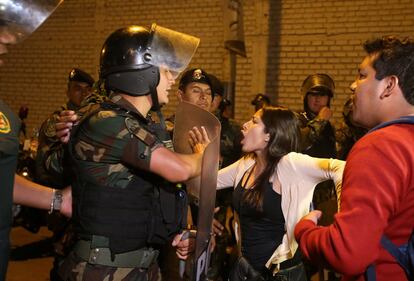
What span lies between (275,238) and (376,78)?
5.27 feet

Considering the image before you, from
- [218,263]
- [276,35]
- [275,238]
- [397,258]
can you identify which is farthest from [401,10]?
[397,258]

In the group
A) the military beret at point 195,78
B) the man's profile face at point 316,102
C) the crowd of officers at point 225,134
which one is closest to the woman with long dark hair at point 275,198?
the crowd of officers at point 225,134

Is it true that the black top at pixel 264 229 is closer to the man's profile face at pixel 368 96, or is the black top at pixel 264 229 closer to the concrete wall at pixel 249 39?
the man's profile face at pixel 368 96

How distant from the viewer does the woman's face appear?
3396mm

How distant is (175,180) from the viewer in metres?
2.19

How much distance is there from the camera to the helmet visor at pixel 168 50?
2.43m

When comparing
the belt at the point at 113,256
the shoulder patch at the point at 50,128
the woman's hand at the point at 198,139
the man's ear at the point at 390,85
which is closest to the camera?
the man's ear at the point at 390,85

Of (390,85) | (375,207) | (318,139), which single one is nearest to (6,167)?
(375,207)

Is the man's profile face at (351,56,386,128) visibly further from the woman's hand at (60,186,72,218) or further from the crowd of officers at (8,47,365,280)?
the crowd of officers at (8,47,365,280)

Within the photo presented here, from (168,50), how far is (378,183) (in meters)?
1.32

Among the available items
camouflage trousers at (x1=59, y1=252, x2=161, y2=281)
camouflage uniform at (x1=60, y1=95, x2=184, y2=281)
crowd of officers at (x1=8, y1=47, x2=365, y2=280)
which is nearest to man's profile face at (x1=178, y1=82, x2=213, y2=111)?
crowd of officers at (x1=8, y1=47, x2=365, y2=280)

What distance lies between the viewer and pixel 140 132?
2.19m

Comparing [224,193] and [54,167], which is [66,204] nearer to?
[54,167]

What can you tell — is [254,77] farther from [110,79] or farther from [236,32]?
[110,79]
